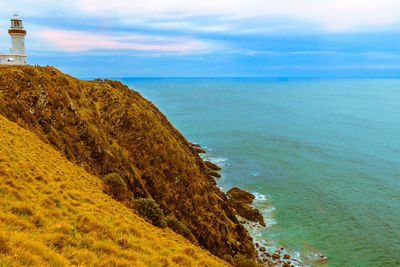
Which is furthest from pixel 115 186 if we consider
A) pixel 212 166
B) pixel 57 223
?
pixel 212 166

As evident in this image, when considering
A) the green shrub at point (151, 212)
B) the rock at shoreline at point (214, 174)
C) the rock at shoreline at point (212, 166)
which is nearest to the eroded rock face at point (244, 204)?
the rock at shoreline at point (214, 174)

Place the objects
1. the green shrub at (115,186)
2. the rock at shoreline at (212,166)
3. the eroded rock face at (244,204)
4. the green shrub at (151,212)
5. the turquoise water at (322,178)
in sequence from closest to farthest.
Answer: the green shrub at (151,212), the green shrub at (115,186), the turquoise water at (322,178), the eroded rock face at (244,204), the rock at shoreline at (212,166)

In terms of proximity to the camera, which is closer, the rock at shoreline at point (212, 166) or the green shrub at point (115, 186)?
the green shrub at point (115, 186)

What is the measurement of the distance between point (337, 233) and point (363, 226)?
18.9 ft

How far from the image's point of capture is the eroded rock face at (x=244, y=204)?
4644cm

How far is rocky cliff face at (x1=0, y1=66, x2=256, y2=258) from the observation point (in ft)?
88.1

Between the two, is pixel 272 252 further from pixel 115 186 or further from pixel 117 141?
pixel 117 141

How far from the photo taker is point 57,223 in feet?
39.3

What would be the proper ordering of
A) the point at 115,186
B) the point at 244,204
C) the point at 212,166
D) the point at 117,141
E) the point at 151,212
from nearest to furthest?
1. the point at 151,212
2. the point at 115,186
3. the point at 117,141
4. the point at 244,204
5. the point at 212,166

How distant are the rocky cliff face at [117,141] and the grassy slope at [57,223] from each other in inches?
244

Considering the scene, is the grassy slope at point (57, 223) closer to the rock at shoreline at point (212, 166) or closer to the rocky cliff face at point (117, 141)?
the rocky cliff face at point (117, 141)

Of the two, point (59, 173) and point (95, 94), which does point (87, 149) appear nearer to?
point (59, 173)

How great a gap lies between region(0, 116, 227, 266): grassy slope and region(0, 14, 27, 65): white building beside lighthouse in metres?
42.0

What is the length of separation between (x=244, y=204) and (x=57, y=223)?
42.5 meters
